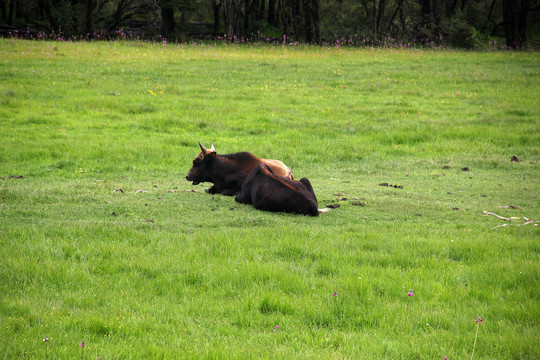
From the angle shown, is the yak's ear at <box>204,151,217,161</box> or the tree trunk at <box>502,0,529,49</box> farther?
the tree trunk at <box>502,0,529,49</box>

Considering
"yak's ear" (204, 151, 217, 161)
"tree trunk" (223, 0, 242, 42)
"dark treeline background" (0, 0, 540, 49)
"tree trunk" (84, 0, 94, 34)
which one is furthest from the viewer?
"dark treeline background" (0, 0, 540, 49)

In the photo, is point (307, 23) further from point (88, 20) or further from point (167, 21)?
point (88, 20)

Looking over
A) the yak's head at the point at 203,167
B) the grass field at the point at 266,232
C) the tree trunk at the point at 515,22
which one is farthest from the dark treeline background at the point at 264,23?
the yak's head at the point at 203,167

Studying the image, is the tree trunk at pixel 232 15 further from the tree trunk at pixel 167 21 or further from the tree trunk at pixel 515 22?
the tree trunk at pixel 515 22

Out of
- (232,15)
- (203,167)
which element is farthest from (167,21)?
(203,167)

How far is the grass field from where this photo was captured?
5172 millimetres

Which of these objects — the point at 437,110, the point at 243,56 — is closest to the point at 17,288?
the point at 437,110

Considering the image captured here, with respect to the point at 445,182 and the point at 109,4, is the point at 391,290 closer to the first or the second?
the point at 445,182

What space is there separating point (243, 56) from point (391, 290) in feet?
98.8

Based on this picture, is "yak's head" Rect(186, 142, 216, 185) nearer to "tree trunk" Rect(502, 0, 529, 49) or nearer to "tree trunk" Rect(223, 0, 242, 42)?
"tree trunk" Rect(223, 0, 242, 42)

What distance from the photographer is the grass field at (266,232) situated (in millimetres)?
5172

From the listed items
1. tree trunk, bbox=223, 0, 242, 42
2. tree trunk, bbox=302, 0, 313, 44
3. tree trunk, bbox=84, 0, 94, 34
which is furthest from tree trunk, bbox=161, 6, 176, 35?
tree trunk, bbox=302, 0, 313, 44

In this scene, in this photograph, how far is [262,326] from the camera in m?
5.43

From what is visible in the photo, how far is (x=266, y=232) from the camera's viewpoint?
840cm
